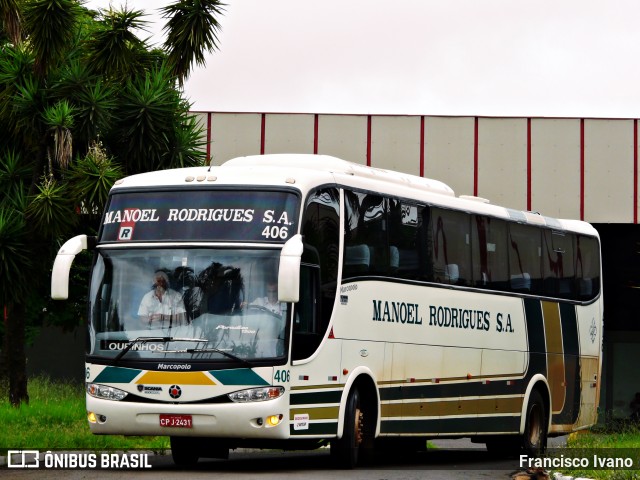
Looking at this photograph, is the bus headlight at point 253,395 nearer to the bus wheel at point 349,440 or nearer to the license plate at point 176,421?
the license plate at point 176,421

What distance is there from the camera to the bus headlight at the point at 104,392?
14.9 m

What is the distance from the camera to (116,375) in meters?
14.9

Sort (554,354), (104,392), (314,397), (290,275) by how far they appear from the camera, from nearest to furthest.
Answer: (290,275), (104,392), (314,397), (554,354)

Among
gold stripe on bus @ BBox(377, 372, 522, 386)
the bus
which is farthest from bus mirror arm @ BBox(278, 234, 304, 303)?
gold stripe on bus @ BBox(377, 372, 522, 386)

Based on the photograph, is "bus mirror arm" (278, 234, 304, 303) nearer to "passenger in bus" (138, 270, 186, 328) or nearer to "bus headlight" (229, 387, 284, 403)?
"bus headlight" (229, 387, 284, 403)

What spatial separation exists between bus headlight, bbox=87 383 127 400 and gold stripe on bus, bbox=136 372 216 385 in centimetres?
31

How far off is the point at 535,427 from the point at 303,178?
309 inches

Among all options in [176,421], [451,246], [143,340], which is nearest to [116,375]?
[143,340]

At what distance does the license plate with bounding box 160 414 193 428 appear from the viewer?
14562 mm

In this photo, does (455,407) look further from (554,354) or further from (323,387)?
(323,387)

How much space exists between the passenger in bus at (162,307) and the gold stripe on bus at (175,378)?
0.54m

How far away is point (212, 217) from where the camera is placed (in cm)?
1533

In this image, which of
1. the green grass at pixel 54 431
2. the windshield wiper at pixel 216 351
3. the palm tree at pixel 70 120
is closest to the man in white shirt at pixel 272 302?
the windshield wiper at pixel 216 351

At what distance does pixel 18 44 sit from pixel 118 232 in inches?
405
